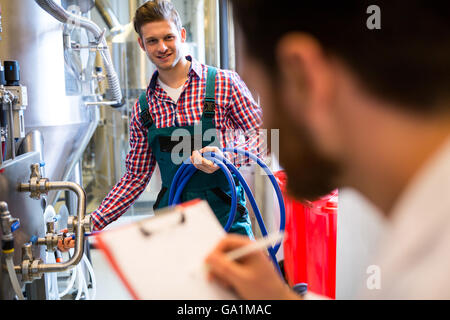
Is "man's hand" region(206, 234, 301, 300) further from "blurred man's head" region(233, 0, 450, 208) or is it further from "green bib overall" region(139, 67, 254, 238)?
"green bib overall" region(139, 67, 254, 238)

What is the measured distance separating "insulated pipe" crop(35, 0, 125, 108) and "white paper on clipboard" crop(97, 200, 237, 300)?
1432 mm

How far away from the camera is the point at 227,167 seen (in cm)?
131

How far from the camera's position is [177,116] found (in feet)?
4.80

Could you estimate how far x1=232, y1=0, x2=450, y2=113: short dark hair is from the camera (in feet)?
1.75

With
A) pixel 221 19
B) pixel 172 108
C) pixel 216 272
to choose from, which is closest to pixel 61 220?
pixel 172 108

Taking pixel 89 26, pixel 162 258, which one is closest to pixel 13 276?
pixel 162 258

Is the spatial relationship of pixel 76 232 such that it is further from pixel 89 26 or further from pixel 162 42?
pixel 89 26

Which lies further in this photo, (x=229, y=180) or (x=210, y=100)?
(x=210, y=100)

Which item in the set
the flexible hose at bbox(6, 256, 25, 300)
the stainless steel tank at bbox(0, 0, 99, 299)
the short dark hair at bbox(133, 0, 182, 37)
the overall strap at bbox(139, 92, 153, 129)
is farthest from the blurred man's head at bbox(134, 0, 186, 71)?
the flexible hose at bbox(6, 256, 25, 300)

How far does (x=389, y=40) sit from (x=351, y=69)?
0.19ft

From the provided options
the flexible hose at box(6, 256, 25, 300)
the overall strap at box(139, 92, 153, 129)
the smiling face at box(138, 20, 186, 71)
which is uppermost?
the smiling face at box(138, 20, 186, 71)

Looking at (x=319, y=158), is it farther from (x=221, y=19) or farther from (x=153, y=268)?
(x=221, y=19)

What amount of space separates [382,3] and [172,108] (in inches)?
39.4

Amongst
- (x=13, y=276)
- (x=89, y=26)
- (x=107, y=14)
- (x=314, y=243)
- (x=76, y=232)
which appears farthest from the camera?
(x=107, y=14)
